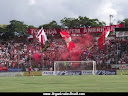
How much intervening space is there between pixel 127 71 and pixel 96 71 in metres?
4.79

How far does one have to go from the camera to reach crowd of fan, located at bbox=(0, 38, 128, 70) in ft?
186

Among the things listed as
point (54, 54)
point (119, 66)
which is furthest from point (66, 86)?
point (54, 54)

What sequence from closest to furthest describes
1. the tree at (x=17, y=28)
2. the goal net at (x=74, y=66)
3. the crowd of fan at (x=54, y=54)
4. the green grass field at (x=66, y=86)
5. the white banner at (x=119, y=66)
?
the green grass field at (x=66, y=86) → the goal net at (x=74, y=66) → the white banner at (x=119, y=66) → the crowd of fan at (x=54, y=54) → the tree at (x=17, y=28)

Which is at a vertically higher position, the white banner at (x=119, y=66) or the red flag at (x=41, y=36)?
the red flag at (x=41, y=36)

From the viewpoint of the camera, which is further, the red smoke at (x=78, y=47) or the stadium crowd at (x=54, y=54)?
the red smoke at (x=78, y=47)

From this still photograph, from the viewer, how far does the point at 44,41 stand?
6056 cm

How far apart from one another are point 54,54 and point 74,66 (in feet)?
24.3

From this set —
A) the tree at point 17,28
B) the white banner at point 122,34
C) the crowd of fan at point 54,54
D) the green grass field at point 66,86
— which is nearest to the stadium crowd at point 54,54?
the crowd of fan at point 54,54

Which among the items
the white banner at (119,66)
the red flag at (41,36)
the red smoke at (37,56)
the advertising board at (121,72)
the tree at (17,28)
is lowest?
the advertising board at (121,72)

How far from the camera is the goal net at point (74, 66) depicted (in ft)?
174

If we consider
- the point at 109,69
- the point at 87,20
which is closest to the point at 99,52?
the point at 109,69

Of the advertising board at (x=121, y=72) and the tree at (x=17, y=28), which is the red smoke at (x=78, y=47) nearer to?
the advertising board at (x=121, y=72)

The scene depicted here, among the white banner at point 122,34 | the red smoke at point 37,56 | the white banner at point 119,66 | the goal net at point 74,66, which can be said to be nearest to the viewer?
the goal net at point 74,66

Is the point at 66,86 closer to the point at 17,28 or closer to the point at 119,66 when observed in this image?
the point at 119,66
